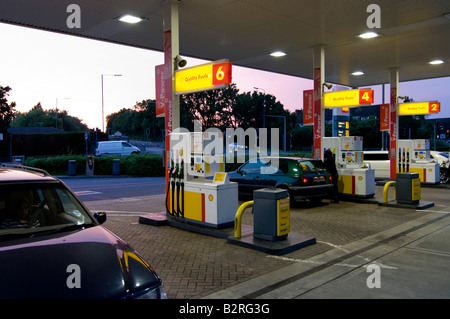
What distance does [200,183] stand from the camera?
7941mm

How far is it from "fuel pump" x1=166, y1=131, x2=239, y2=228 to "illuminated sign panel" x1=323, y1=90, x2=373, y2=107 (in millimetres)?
7363

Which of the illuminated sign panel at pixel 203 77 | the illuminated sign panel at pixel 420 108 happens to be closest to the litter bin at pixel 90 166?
the illuminated sign panel at pixel 203 77

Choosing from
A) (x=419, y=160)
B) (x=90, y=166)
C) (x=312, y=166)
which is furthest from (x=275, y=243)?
(x=90, y=166)

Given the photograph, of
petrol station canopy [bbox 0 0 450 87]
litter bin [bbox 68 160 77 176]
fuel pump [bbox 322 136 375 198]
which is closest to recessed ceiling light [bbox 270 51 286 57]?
petrol station canopy [bbox 0 0 450 87]

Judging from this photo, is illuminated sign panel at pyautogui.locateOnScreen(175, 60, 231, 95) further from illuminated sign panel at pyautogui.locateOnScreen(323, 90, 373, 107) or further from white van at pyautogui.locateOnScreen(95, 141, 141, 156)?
white van at pyautogui.locateOnScreen(95, 141, 141, 156)

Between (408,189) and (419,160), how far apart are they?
286 inches

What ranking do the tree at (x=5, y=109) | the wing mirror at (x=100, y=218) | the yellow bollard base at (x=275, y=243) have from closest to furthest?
the wing mirror at (x=100, y=218)
the yellow bollard base at (x=275, y=243)
the tree at (x=5, y=109)

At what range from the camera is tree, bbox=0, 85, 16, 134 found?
43691 mm

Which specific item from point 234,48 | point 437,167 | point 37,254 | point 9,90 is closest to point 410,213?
point 437,167

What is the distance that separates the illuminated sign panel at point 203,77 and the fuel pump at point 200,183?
1.10m

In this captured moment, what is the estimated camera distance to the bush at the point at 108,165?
77.3ft

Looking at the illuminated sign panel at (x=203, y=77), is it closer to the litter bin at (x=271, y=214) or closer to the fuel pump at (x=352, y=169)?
the litter bin at (x=271, y=214)

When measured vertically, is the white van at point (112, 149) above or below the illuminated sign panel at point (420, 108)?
below
